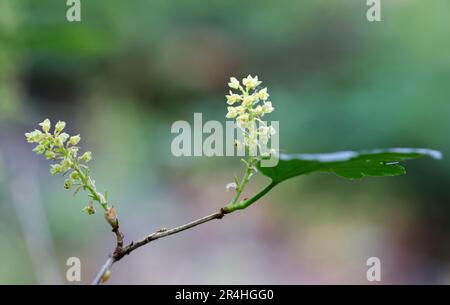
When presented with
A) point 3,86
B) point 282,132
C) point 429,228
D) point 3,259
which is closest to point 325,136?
point 282,132

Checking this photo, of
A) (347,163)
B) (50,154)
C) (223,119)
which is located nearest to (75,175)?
(50,154)

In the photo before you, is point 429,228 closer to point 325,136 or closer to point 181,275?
point 325,136

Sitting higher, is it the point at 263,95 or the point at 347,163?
the point at 263,95

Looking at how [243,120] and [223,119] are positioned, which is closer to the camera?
[243,120]

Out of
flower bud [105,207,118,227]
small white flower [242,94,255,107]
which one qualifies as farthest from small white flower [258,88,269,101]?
flower bud [105,207,118,227]

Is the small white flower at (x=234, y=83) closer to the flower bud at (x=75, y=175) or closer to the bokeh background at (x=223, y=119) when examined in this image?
the flower bud at (x=75, y=175)

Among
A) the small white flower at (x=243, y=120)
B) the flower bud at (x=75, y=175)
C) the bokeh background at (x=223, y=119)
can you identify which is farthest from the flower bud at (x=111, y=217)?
the bokeh background at (x=223, y=119)

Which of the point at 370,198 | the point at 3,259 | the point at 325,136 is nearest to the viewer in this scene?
the point at 3,259

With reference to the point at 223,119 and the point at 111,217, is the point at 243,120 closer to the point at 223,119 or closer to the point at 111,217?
the point at 111,217

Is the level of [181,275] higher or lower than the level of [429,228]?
lower
